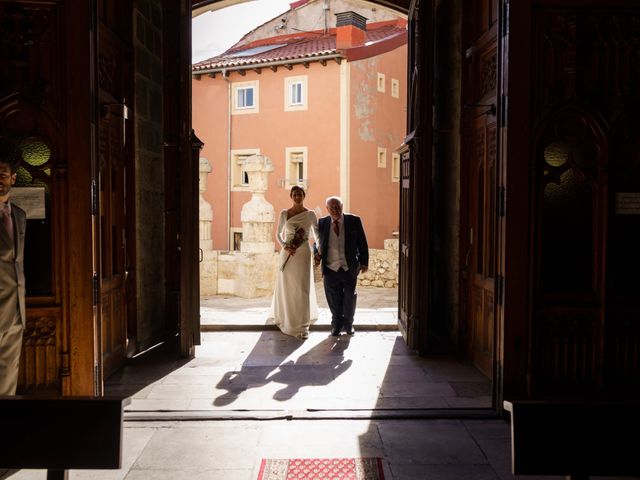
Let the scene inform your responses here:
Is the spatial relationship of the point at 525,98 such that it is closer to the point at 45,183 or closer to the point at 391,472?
the point at 391,472

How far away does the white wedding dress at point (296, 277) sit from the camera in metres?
7.92

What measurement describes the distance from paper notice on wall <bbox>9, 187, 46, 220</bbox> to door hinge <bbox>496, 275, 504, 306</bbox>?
321cm

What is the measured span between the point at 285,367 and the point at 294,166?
21.3m

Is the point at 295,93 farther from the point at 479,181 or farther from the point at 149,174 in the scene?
the point at 479,181

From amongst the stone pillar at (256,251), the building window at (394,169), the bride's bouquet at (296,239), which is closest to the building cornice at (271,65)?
the building window at (394,169)

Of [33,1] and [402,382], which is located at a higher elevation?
[33,1]

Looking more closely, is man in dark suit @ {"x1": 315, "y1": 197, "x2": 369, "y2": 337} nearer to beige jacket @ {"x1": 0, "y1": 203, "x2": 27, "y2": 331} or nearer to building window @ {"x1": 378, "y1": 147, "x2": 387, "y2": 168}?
beige jacket @ {"x1": 0, "y1": 203, "x2": 27, "y2": 331}

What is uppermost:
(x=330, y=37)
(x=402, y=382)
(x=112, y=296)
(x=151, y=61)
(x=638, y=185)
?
(x=330, y=37)

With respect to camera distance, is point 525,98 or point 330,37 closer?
point 525,98

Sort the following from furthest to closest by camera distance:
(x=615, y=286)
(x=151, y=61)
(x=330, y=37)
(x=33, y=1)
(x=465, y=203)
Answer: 1. (x=330, y=37)
2. (x=151, y=61)
3. (x=465, y=203)
4. (x=615, y=286)
5. (x=33, y=1)

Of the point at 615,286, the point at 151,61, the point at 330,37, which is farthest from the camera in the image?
the point at 330,37

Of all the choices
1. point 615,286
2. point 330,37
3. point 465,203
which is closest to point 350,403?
point 615,286

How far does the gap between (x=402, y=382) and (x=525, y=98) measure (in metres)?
2.66

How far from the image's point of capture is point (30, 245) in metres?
4.49
